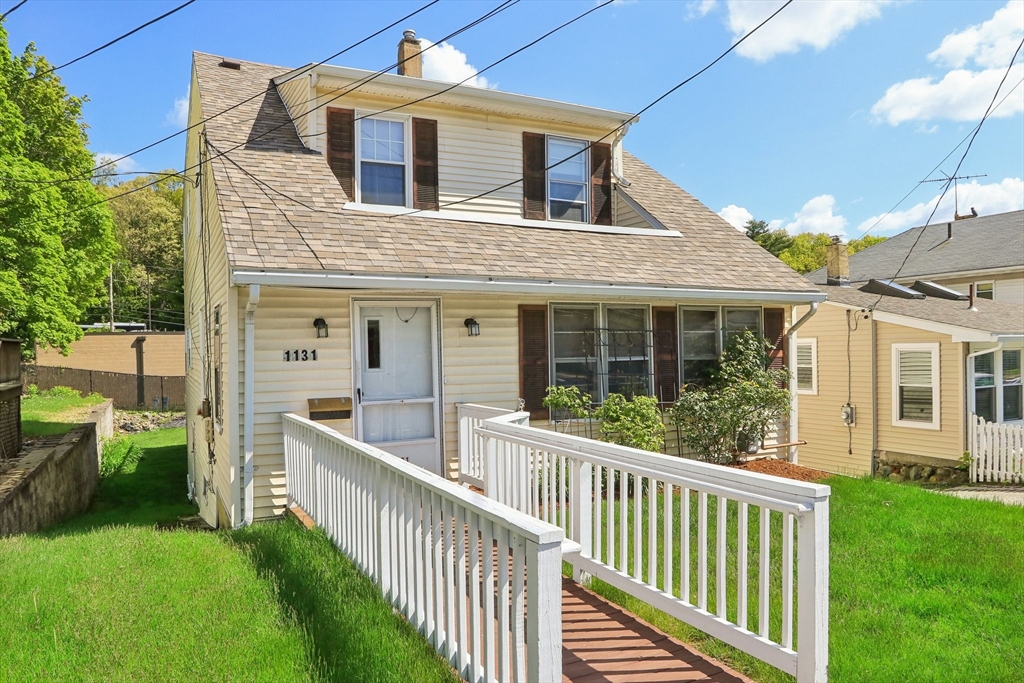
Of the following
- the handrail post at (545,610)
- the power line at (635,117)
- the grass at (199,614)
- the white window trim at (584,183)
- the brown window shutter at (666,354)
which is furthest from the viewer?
the white window trim at (584,183)

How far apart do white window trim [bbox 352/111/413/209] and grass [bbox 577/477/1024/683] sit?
5516 mm

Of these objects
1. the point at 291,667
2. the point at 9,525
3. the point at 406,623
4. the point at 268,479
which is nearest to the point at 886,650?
the point at 406,623

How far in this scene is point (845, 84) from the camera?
48.6ft

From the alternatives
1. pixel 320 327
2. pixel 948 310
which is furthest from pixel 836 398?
pixel 320 327

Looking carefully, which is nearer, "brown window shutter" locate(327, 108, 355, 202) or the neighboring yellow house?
"brown window shutter" locate(327, 108, 355, 202)

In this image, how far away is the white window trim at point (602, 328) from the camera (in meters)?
8.81

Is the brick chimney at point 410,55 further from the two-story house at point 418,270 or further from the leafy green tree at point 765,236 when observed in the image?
the leafy green tree at point 765,236

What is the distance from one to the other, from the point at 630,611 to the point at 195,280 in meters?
10.8

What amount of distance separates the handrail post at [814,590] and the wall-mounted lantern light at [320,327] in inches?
223

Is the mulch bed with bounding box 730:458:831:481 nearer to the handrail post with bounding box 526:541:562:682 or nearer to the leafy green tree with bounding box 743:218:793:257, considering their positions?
the handrail post with bounding box 526:541:562:682

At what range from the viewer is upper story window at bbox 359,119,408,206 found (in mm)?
9016

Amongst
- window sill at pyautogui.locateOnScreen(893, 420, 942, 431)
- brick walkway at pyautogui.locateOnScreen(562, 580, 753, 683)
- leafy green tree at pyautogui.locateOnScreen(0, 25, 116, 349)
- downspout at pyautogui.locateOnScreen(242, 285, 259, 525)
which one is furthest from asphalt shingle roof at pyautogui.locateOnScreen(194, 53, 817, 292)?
leafy green tree at pyautogui.locateOnScreen(0, 25, 116, 349)

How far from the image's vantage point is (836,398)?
46.4ft

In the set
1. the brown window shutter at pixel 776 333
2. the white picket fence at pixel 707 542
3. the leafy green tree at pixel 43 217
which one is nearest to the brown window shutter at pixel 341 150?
the white picket fence at pixel 707 542
